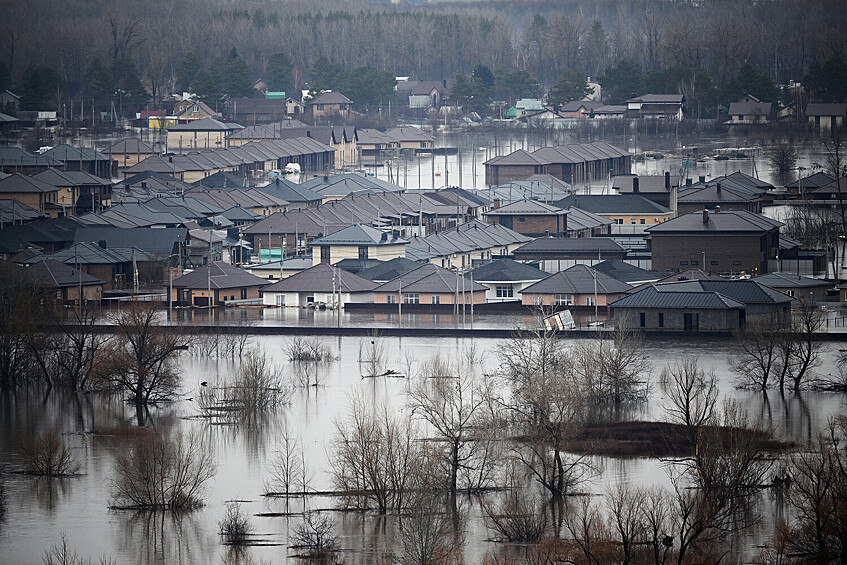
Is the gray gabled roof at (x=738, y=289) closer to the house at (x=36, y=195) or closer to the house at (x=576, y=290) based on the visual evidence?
the house at (x=576, y=290)

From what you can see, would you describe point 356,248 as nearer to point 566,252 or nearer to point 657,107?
point 566,252

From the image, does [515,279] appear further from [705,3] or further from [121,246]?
[705,3]

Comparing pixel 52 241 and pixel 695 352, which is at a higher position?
pixel 52 241

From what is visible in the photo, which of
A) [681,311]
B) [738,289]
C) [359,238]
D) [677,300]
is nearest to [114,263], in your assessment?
[359,238]

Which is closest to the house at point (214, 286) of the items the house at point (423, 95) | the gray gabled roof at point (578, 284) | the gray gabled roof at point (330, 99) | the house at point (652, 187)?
the gray gabled roof at point (578, 284)

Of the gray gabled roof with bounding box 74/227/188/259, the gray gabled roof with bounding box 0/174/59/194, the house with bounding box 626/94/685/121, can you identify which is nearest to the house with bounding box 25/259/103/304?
the gray gabled roof with bounding box 74/227/188/259

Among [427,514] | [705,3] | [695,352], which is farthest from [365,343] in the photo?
[705,3]

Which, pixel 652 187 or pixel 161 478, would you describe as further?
pixel 652 187
